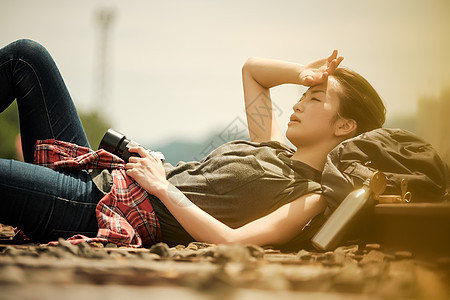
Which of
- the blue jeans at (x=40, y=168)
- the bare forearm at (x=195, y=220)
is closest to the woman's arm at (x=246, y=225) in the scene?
the bare forearm at (x=195, y=220)

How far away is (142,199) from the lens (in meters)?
2.16

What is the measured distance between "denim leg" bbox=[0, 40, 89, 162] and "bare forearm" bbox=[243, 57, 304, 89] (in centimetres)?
115

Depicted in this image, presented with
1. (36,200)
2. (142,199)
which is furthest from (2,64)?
(142,199)

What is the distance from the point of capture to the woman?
2.01 m

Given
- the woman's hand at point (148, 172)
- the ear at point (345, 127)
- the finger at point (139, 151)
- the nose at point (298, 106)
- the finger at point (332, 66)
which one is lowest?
the woman's hand at point (148, 172)

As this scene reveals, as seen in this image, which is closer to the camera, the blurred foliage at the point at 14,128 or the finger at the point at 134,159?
the finger at the point at 134,159

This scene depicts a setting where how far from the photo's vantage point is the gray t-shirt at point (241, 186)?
2096mm

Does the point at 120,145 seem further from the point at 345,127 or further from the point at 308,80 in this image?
the point at 345,127

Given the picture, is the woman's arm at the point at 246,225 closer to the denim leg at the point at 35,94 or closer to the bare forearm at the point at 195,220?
the bare forearm at the point at 195,220

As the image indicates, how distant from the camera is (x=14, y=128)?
60.4 feet

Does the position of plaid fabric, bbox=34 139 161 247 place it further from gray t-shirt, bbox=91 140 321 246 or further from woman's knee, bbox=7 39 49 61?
woman's knee, bbox=7 39 49 61

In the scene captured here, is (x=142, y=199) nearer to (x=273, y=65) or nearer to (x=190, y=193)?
(x=190, y=193)

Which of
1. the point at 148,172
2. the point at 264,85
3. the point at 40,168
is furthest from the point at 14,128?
the point at 148,172

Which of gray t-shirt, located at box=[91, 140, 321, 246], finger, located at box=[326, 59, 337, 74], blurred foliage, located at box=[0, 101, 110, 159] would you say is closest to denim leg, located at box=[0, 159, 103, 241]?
gray t-shirt, located at box=[91, 140, 321, 246]
